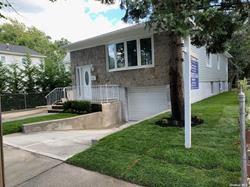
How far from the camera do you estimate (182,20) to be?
14.3ft

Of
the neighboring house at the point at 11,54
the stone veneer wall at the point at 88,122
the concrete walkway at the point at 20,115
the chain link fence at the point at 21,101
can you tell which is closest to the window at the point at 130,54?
the stone veneer wall at the point at 88,122

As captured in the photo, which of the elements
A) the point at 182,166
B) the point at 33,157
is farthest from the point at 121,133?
the point at 182,166

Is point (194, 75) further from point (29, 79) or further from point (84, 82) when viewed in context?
point (29, 79)

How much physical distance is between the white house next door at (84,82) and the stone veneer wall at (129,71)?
367mm

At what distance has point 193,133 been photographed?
642cm

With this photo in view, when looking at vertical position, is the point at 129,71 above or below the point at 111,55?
below

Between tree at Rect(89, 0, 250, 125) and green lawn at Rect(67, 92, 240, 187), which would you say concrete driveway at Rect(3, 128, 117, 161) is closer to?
green lawn at Rect(67, 92, 240, 187)

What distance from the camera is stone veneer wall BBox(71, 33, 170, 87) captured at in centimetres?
1319

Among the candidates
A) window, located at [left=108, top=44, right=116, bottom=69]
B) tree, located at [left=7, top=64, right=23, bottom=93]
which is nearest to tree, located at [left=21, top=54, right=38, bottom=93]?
tree, located at [left=7, top=64, right=23, bottom=93]

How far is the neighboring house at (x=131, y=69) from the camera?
13.5m

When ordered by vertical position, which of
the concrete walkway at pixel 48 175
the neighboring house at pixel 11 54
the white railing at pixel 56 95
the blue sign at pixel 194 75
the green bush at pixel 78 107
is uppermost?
the neighboring house at pixel 11 54

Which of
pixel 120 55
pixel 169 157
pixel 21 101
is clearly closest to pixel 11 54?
pixel 21 101

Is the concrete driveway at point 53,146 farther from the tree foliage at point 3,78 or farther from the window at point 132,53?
the tree foliage at point 3,78

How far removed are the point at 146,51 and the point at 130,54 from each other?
3.58 feet
